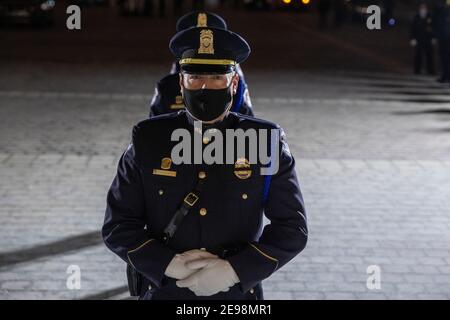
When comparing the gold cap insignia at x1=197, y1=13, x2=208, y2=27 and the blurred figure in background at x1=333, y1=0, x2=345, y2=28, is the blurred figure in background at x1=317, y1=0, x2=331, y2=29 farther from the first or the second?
the gold cap insignia at x1=197, y1=13, x2=208, y2=27

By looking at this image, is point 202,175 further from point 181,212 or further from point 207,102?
point 207,102

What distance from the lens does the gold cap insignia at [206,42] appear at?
3023 mm

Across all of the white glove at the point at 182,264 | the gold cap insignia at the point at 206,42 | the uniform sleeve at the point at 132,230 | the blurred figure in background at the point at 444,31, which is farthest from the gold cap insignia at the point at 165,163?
the blurred figure in background at the point at 444,31

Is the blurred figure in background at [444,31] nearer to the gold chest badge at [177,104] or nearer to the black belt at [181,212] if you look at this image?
the gold chest badge at [177,104]

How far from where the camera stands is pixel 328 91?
15.3 metres

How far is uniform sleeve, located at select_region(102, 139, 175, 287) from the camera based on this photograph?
2.88 meters

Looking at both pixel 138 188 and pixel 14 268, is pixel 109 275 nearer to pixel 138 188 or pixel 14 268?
pixel 14 268

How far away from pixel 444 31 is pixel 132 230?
15.4 meters

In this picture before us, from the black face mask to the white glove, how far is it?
0.55m

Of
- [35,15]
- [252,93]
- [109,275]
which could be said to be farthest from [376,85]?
[35,15]

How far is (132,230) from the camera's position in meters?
2.92

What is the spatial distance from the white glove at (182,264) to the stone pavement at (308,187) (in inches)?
99.4

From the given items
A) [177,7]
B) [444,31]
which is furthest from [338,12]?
[444,31]

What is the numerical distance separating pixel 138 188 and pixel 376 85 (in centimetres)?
1392
